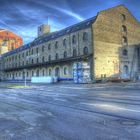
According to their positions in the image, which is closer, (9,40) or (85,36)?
(85,36)

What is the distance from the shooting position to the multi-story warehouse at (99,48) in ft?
161

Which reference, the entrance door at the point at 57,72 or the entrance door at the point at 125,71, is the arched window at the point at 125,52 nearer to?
the entrance door at the point at 125,71

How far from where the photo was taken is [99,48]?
161 feet

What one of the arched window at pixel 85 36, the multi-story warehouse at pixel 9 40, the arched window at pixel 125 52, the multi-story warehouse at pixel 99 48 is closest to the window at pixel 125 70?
the multi-story warehouse at pixel 99 48

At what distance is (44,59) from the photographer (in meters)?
65.6

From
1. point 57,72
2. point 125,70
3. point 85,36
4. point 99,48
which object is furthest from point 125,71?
point 57,72

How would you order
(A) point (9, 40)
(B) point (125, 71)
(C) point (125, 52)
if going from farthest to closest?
(A) point (9, 40) < (C) point (125, 52) < (B) point (125, 71)

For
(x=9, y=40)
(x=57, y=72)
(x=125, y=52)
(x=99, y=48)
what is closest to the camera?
(x=99, y=48)

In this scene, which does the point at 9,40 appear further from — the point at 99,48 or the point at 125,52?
the point at 99,48

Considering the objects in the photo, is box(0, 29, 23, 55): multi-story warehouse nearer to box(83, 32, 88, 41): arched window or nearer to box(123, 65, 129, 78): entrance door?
box(83, 32, 88, 41): arched window

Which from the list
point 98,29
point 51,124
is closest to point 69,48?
point 98,29

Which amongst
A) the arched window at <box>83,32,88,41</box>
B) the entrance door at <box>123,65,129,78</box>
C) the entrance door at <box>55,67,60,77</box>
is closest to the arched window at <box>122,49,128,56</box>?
the entrance door at <box>123,65,129,78</box>

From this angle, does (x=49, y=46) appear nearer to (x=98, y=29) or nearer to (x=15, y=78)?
(x=98, y=29)

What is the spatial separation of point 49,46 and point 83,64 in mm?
20562
